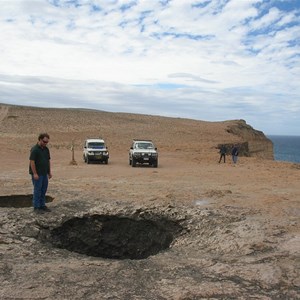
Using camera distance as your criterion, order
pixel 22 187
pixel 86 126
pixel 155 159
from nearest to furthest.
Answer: pixel 22 187 < pixel 155 159 < pixel 86 126

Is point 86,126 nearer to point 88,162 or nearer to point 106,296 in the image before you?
point 88,162

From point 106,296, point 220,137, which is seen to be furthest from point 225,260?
point 220,137

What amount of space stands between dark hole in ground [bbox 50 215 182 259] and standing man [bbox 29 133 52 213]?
911 millimetres

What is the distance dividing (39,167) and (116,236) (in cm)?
236

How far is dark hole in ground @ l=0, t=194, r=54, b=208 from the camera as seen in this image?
36.4 ft

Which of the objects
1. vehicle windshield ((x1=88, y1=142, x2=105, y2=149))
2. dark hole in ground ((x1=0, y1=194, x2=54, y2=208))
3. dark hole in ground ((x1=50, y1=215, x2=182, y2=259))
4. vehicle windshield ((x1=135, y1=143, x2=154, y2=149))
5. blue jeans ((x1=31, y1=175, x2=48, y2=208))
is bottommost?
dark hole in ground ((x1=50, y1=215, x2=182, y2=259))

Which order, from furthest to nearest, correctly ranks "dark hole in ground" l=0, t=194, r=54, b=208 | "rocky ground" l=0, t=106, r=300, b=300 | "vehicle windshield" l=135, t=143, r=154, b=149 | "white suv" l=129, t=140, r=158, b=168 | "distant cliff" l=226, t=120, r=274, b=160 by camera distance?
"distant cliff" l=226, t=120, r=274, b=160, "vehicle windshield" l=135, t=143, r=154, b=149, "white suv" l=129, t=140, r=158, b=168, "dark hole in ground" l=0, t=194, r=54, b=208, "rocky ground" l=0, t=106, r=300, b=300

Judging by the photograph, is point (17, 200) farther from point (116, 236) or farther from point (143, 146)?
point (143, 146)

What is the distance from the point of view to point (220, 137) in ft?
175

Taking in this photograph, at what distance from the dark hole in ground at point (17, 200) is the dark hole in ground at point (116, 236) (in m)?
2.10

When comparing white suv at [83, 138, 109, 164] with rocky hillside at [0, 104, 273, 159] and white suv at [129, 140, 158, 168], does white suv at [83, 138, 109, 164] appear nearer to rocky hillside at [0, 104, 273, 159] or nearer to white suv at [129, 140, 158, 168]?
white suv at [129, 140, 158, 168]

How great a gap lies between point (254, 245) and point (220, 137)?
46.9 m

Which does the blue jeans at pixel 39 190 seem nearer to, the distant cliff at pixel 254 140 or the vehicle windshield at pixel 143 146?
the vehicle windshield at pixel 143 146

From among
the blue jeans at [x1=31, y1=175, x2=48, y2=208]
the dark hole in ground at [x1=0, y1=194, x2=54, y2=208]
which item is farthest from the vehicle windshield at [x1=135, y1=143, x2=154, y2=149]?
the blue jeans at [x1=31, y1=175, x2=48, y2=208]
